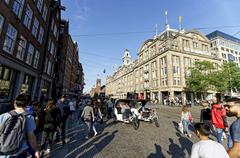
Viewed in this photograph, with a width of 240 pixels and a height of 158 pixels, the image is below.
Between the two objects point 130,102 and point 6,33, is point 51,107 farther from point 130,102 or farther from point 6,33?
point 6,33

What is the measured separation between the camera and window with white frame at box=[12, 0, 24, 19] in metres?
12.3

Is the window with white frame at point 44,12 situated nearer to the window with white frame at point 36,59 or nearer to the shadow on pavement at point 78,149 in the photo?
the window with white frame at point 36,59

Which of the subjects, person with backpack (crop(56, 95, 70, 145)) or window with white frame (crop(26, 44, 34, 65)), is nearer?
person with backpack (crop(56, 95, 70, 145))

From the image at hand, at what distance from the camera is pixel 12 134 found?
2.29 m

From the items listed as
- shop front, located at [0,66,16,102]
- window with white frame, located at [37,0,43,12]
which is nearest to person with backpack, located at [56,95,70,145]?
shop front, located at [0,66,16,102]

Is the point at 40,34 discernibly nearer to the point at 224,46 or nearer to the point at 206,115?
the point at 206,115

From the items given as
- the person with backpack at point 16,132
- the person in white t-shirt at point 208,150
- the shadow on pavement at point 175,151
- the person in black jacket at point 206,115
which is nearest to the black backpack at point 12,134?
the person with backpack at point 16,132

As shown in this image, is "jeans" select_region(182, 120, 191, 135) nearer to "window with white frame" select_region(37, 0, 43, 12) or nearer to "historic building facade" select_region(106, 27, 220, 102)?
"window with white frame" select_region(37, 0, 43, 12)

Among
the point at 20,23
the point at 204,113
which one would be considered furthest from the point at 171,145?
the point at 20,23

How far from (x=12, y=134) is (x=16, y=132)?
2.2 inches

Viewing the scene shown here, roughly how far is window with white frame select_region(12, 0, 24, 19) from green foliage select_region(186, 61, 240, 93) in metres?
37.0

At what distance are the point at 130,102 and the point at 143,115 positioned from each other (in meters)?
1.84

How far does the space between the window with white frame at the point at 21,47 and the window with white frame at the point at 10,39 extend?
2.86ft

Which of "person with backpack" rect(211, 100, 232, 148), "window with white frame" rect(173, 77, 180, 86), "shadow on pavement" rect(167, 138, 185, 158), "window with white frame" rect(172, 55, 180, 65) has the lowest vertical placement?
"shadow on pavement" rect(167, 138, 185, 158)
